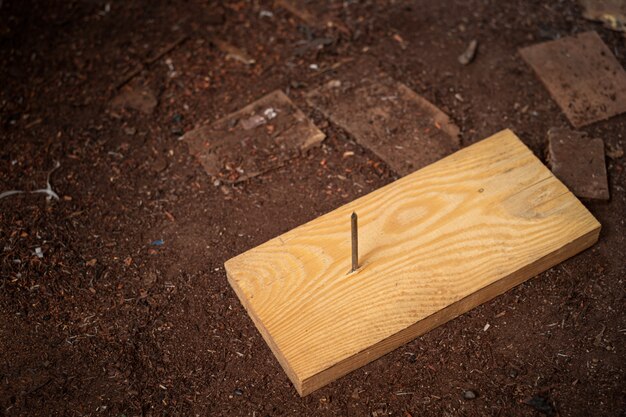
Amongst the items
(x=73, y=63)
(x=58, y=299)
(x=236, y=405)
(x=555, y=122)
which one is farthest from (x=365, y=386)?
(x=73, y=63)

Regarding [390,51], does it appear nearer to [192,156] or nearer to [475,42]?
[475,42]

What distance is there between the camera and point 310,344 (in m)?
2.81

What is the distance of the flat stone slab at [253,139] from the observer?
3877 mm

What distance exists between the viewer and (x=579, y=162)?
3.66m

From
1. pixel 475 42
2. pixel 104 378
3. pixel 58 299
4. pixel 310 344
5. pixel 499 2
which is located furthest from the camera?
pixel 499 2

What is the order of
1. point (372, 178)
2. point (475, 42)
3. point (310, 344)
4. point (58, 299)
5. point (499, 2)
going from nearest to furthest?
point (310, 344)
point (58, 299)
point (372, 178)
point (475, 42)
point (499, 2)

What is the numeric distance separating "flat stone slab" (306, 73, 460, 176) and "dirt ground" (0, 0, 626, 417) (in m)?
0.10

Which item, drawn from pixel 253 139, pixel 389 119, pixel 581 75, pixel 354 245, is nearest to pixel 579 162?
pixel 581 75

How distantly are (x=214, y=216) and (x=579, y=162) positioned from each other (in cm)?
203

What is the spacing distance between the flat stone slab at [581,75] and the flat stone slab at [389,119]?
2.55 ft

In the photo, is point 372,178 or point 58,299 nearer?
point 58,299

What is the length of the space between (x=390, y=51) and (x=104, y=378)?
2776mm

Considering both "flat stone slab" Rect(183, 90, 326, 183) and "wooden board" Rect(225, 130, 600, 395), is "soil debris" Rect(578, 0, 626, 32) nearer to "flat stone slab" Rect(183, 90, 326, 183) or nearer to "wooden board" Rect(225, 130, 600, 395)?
"wooden board" Rect(225, 130, 600, 395)

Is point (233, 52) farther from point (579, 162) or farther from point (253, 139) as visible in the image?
point (579, 162)
